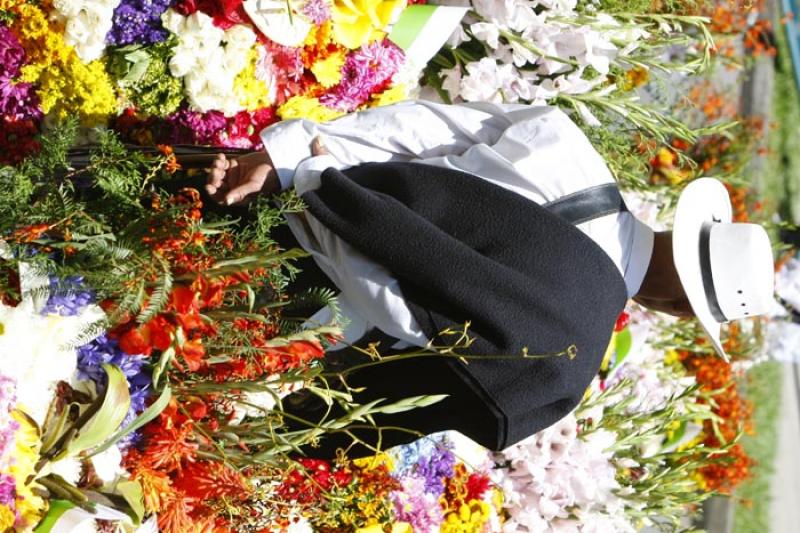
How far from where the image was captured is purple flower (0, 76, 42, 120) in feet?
8.28

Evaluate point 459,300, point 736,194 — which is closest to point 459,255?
point 459,300

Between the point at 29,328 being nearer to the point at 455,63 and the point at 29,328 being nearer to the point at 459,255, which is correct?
the point at 459,255

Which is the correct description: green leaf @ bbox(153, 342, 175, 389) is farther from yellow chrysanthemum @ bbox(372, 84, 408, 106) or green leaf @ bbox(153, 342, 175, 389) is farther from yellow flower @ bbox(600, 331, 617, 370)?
yellow flower @ bbox(600, 331, 617, 370)

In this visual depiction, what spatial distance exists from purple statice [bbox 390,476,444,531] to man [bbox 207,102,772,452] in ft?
1.20

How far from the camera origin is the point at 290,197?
6.59ft

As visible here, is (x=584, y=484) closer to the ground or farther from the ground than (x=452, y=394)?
closer to the ground

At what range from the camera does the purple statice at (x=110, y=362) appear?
1.74m

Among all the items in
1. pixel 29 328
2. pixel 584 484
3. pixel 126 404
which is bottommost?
pixel 584 484

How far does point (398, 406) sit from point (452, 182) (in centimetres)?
49

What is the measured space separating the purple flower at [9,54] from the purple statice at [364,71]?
876mm

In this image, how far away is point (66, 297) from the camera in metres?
1.66

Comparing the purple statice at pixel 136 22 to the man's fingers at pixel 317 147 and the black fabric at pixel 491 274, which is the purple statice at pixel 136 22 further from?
the black fabric at pixel 491 274

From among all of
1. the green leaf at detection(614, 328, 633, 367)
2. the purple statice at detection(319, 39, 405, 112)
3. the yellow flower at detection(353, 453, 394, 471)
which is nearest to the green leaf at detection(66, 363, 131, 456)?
the yellow flower at detection(353, 453, 394, 471)

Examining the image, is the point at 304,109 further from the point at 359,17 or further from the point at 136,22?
the point at 136,22
